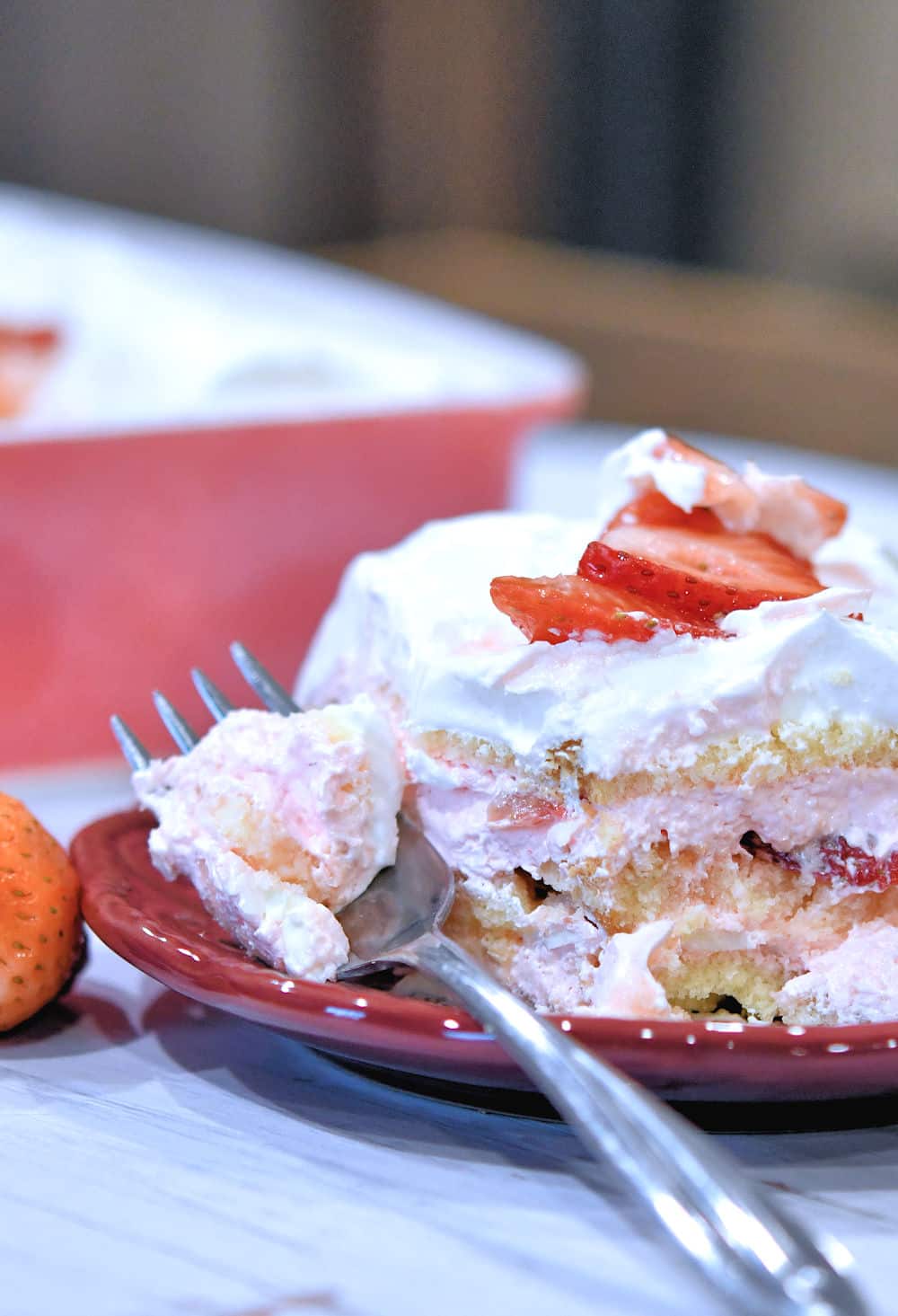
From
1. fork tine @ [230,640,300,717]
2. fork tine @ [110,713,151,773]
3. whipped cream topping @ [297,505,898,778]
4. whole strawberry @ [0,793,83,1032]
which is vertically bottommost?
whole strawberry @ [0,793,83,1032]

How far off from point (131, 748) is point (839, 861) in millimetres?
403

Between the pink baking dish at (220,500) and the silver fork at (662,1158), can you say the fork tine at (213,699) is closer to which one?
the silver fork at (662,1158)

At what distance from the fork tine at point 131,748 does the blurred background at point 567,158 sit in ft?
6.59

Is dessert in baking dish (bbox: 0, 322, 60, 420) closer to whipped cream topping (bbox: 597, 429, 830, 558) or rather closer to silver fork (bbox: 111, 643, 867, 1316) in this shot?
whipped cream topping (bbox: 597, 429, 830, 558)

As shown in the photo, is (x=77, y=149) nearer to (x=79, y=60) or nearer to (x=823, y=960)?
(x=79, y=60)

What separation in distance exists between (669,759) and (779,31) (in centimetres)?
331

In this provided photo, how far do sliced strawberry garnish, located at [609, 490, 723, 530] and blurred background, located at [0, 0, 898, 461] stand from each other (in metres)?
1.90

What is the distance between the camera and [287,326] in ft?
6.24

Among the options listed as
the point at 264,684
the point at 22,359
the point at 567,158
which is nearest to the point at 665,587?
the point at 264,684

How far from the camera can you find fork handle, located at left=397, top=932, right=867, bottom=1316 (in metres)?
0.56

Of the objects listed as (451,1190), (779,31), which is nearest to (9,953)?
(451,1190)

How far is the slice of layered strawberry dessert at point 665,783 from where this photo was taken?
78 cm

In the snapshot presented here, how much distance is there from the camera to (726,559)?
2.91 ft

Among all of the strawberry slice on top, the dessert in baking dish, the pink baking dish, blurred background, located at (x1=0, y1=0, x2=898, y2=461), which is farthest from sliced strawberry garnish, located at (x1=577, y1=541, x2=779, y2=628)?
blurred background, located at (x1=0, y1=0, x2=898, y2=461)
